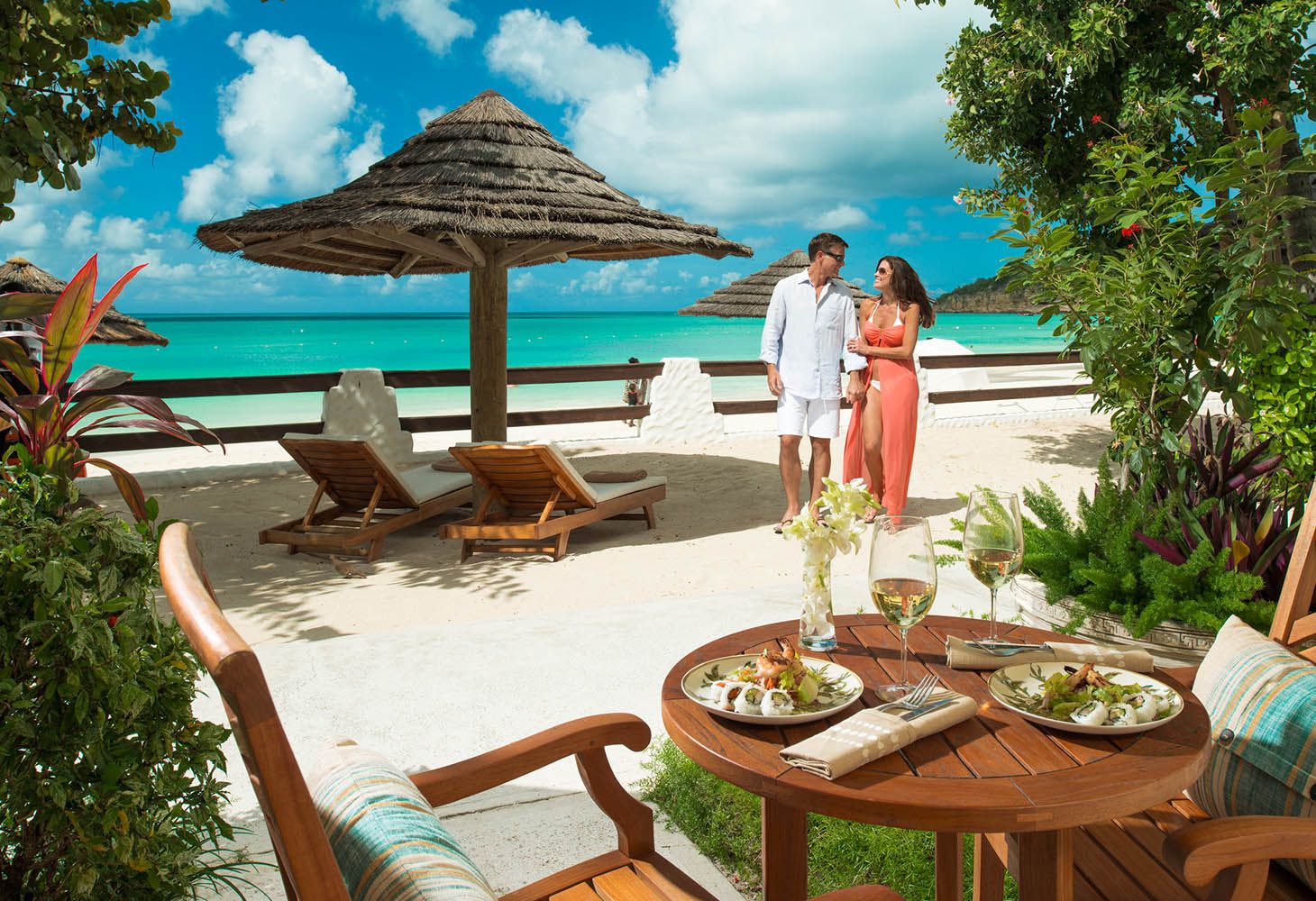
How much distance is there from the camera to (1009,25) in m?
Result: 6.79

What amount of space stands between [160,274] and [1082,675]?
11003cm

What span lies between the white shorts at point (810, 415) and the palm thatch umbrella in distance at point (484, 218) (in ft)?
4.53

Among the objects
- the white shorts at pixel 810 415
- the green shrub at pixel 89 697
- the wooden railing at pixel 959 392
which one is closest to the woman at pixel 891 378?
the white shorts at pixel 810 415

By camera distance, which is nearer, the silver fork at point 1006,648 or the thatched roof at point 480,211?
the silver fork at point 1006,648

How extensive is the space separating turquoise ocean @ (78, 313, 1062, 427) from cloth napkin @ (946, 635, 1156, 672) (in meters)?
21.8

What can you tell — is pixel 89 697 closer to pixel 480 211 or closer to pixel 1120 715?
pixel 1120 715

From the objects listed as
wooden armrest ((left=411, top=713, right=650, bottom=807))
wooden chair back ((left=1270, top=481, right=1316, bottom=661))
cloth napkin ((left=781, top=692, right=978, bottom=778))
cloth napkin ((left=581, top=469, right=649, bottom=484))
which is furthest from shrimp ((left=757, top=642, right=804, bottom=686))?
cloth napkin ((left=581, top=469, right=649, bottom=484))

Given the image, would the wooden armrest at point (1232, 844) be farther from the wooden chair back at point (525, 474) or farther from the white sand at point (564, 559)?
the wooden chair back at point (525, 474)

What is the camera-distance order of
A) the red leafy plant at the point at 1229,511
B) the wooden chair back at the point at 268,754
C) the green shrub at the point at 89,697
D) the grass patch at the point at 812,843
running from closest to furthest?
the wooden chair back at the point at 268,754 → the green shrub at the point at 89,697 → the grass patch at the point at 812,843 → the red leafy plant at the point at 1229,511

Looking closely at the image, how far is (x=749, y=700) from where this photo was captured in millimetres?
1497

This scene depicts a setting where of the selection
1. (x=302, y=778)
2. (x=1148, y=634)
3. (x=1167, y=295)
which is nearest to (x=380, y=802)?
(x=302, y=778)

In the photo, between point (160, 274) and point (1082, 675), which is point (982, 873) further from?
point (160, 274)

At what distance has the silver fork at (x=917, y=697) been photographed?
147 centimetres

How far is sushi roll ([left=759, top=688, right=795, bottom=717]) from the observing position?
1462mm
